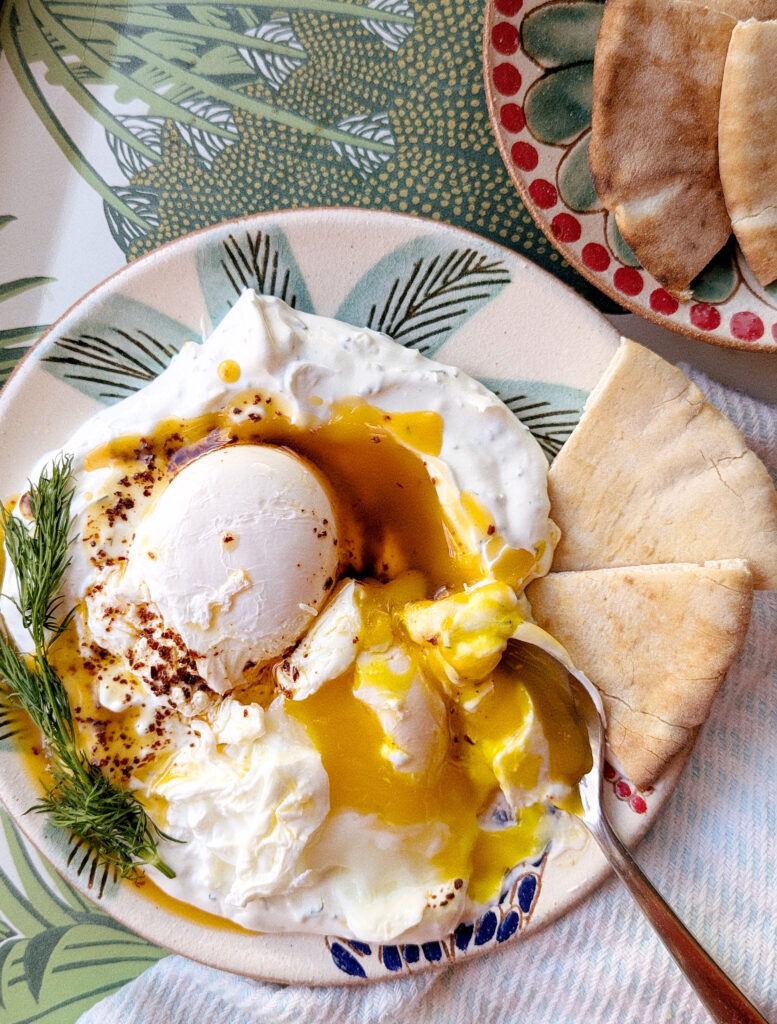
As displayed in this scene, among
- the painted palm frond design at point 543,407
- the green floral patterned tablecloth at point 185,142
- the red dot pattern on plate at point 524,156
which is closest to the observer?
the red dot pattern on plate at point 524,156

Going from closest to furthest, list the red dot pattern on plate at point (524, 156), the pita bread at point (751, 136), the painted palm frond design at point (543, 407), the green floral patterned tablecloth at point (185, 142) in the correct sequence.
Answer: the pita bread at point (751, 136) → the red dot pattern on plate at point (524, 156) → the painted palm frond design at point (543, 407) → the green floral patterned tablecloth at point (185, 142)

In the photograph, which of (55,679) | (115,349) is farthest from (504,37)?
(55,679)

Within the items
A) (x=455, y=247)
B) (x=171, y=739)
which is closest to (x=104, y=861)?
(x=171, y=739)

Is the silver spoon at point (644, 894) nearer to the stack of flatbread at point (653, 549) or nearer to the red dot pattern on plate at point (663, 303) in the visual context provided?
the stack of flatbread at point (653, 549)

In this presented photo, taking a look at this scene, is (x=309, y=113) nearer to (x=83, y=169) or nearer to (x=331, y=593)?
(x=83, y=169)

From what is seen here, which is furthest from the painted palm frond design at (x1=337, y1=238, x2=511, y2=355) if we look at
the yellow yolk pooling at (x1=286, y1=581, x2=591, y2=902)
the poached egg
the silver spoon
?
the silver spoon

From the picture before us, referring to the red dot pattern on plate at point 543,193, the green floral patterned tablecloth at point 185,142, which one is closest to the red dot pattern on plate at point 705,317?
the green floral patterned tablecloth at point 185,142
